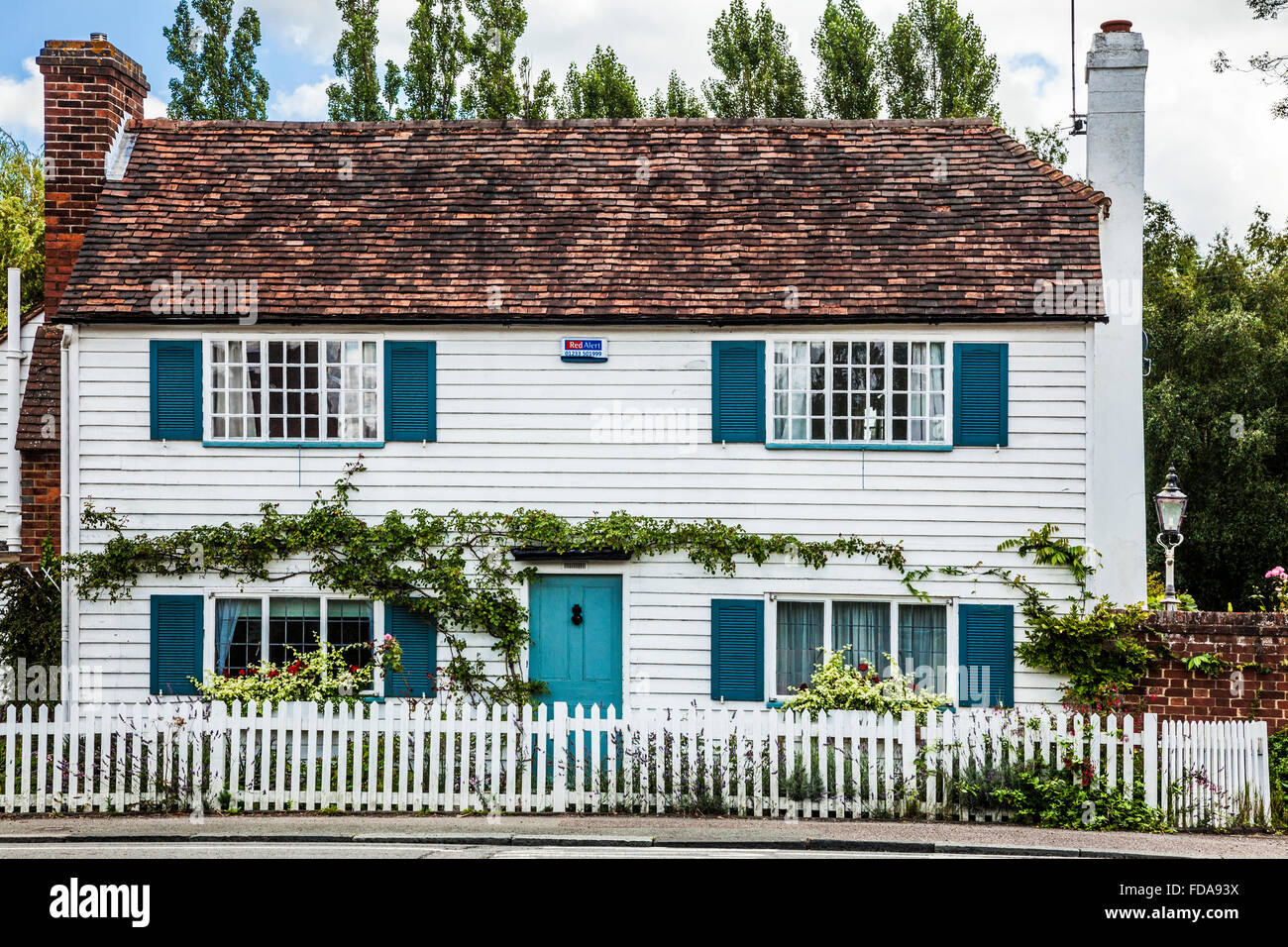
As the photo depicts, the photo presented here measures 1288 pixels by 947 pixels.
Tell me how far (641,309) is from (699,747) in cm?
517

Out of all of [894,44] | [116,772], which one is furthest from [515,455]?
[894,44]

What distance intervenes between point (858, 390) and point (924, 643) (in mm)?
3001

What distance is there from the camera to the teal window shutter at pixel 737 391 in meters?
14.5

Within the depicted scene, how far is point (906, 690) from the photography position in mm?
13445

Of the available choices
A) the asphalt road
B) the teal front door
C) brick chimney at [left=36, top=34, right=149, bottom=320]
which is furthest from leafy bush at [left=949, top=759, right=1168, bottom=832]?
brick chimney at [left=36, top=34, right=149, bottom=320]

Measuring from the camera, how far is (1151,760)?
11523 millimetres

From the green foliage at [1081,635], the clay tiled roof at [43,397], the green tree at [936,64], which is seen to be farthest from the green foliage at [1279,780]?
→ the green tree at [936,64]

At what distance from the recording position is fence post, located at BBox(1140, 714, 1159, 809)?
1147 centimetres

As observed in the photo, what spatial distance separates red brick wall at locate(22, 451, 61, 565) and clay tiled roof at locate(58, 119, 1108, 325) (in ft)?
8.77

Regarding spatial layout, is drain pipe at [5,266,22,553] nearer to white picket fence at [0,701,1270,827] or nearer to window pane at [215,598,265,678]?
window pane at [215,598,265,678]

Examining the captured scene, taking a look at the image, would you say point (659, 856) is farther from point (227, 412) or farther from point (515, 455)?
point (227, 412)

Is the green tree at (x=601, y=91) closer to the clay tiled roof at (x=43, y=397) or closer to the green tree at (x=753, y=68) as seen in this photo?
the green tree at (x=753, y=68)

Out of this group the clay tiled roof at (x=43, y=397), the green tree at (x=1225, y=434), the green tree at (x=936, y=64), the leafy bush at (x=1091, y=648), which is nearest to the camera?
the leafy bush at (x=1091, y=648)

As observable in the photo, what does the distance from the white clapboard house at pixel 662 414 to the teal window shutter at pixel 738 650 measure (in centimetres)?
3
